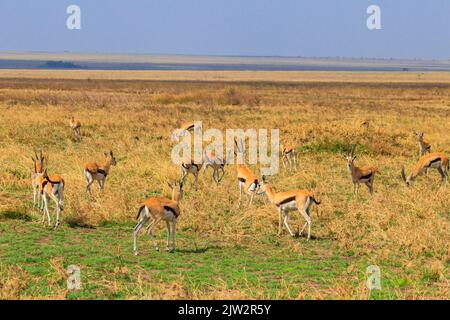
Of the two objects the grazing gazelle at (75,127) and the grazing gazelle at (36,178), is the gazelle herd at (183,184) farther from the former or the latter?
the grazing gazelle at (75,127)

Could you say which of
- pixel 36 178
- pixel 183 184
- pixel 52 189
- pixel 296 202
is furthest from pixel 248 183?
pixel 36 178

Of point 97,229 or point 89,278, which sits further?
point 97,229

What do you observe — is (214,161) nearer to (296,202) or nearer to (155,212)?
A: (296,202)

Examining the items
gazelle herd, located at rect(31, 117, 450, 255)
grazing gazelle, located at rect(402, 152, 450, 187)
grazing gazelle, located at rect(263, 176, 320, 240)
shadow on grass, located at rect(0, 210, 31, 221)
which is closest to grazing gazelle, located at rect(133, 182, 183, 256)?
gazelle herd, located at rect(31, 117, 450, 255)

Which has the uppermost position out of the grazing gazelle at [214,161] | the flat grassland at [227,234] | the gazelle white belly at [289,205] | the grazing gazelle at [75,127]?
the grazing gazelle at [75,127]

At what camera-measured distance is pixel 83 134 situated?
2336 cm

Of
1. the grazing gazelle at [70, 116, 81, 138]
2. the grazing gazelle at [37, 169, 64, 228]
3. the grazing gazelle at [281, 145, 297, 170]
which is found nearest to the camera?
the grazing gazelle at [37, 169, 64, 228]

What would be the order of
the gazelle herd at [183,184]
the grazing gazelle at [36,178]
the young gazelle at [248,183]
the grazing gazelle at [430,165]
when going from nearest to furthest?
the gazelle herd at [183,184] < the grazing gazelle at [36,178] < the young gazelle at [248,183] < the grazing gazelle at [430,165]

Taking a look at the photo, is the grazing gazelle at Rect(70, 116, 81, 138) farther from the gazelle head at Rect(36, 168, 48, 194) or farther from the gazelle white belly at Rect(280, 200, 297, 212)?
the gazelle white belly at Rect(280, 200, 297, 212)

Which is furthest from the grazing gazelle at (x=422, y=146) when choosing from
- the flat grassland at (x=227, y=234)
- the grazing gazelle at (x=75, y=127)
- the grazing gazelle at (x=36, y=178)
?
the grazing gazelle at (x=36, y=178)

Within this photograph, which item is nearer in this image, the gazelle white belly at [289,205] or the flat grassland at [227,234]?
the flat grassland at [227,234]

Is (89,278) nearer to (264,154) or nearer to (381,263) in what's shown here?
(381,263)
